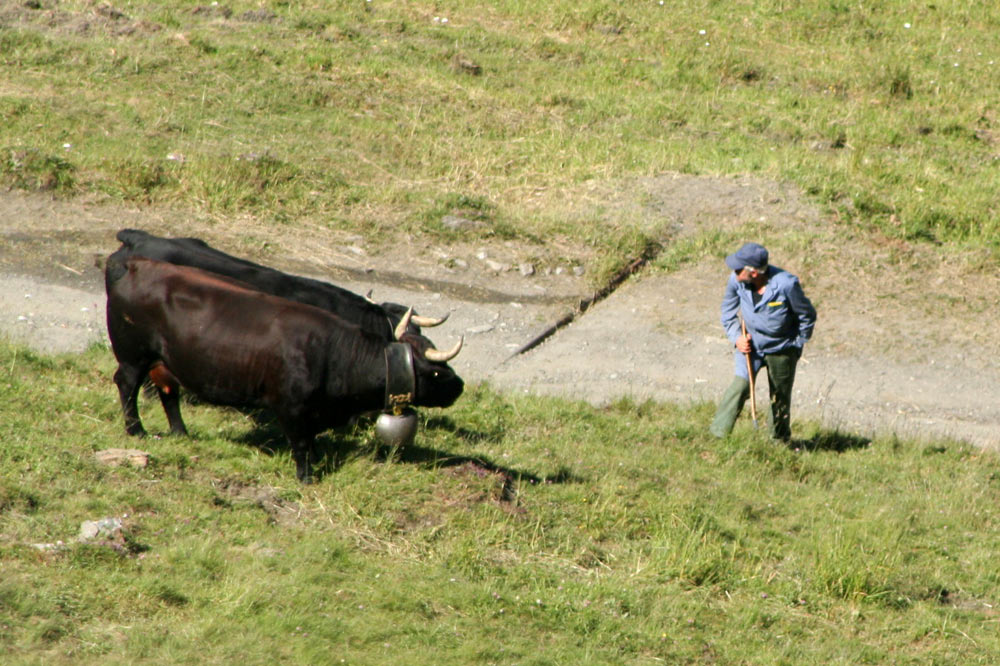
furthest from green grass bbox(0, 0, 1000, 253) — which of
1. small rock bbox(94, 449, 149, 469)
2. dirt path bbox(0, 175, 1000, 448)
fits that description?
small rock bbox(94, 449, 149, 469)

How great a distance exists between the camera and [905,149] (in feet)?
54.6

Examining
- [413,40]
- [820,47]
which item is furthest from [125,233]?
[820,47]

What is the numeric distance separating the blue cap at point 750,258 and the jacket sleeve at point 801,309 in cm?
30

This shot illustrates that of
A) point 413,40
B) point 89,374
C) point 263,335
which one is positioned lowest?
point 89,374

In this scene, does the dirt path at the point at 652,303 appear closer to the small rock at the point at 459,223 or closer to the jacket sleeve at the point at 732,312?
the small rock at the point at 459,223

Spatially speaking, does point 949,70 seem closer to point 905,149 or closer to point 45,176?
point 905,149

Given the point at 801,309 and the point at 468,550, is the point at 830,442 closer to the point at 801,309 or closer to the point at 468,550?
the point at 801,309

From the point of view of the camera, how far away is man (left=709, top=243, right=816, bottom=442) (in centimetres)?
987

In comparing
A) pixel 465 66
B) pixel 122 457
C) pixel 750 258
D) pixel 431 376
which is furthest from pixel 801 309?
pixel 465 66

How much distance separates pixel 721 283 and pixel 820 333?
1.25 m

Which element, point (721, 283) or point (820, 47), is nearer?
point (721, 283)

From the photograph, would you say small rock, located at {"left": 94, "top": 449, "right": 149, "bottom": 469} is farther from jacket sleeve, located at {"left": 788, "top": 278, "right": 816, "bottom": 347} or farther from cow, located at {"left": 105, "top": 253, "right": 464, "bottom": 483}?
jacket sleeve, located at {"left": 788, "top": 278, "right": 816, "bottom": 347}

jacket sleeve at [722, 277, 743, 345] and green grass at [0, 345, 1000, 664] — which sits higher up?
jacket sleeve at [722, 277, 743, 345]

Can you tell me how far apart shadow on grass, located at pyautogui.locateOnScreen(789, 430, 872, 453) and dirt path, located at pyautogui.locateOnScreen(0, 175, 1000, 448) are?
0.26 metres
